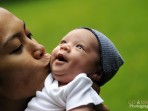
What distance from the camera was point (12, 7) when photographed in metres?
3.18

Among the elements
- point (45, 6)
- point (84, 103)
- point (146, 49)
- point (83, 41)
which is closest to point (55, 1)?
point (45, 6)

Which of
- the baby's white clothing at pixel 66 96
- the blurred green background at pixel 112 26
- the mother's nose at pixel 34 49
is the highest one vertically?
the mother's nose at pixel 34 49

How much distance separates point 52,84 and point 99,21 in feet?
5.76

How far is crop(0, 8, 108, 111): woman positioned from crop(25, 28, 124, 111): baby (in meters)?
0.03

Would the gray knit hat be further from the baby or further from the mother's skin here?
the mother's skin

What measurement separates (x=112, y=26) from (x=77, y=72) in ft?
5.37

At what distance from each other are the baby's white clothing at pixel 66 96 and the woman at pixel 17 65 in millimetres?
33

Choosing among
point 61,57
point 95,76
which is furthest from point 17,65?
point 95,76

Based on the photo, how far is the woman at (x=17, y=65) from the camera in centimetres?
93

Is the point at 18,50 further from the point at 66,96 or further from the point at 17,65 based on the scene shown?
the point at 66,96

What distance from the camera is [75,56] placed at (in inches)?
40.3

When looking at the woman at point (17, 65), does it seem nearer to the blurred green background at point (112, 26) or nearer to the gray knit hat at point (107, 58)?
the gray knit hat at point (107, 58)

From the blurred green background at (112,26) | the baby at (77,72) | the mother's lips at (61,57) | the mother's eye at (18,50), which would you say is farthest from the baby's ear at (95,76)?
the blurred green background at (112,26)

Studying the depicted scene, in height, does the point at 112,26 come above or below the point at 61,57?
below
